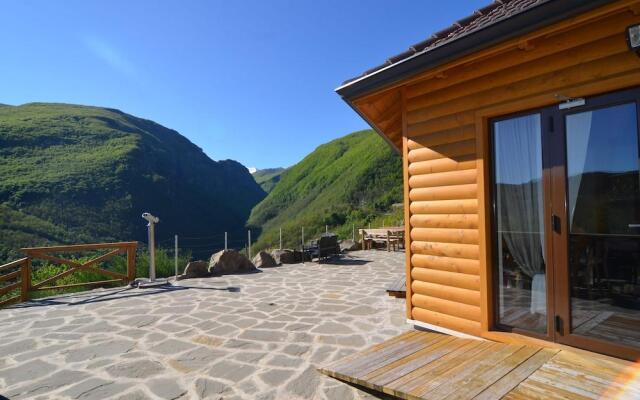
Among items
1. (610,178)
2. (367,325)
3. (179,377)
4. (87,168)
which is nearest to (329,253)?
(367,325)

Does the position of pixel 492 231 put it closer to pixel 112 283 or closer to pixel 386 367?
pixel 386 367

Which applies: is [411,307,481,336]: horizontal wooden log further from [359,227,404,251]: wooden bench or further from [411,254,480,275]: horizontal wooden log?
[359,227,404,251]: wooden bench

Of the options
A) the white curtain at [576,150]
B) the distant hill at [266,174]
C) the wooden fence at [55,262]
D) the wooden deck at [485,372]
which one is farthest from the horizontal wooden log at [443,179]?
the distant hill at [266,174]

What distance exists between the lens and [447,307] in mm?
3545

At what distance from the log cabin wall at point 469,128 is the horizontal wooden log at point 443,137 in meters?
0.01

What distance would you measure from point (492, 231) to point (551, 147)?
89cm

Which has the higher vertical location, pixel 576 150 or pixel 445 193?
pixel 576 150

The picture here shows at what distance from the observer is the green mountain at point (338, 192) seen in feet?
73.7

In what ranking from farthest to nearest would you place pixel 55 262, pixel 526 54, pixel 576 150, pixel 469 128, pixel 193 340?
1. pixel 55 262
2. pixel 193 340
3. pixel 469 128
4. pixel 526 54
5. pixel 576 150

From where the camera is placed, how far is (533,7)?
8.12 feet

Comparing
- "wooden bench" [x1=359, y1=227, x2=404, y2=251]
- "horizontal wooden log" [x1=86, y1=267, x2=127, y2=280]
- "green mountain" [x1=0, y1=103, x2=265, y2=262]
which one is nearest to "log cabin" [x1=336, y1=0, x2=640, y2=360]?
"horizontal wooden log" [x1=86, y1=267, x2=127, y2=280]

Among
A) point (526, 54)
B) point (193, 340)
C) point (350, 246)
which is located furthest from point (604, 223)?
point (350, 246)

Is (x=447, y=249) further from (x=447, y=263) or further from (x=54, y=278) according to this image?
(x=54, y=278)

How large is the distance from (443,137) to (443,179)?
44 centimetres
